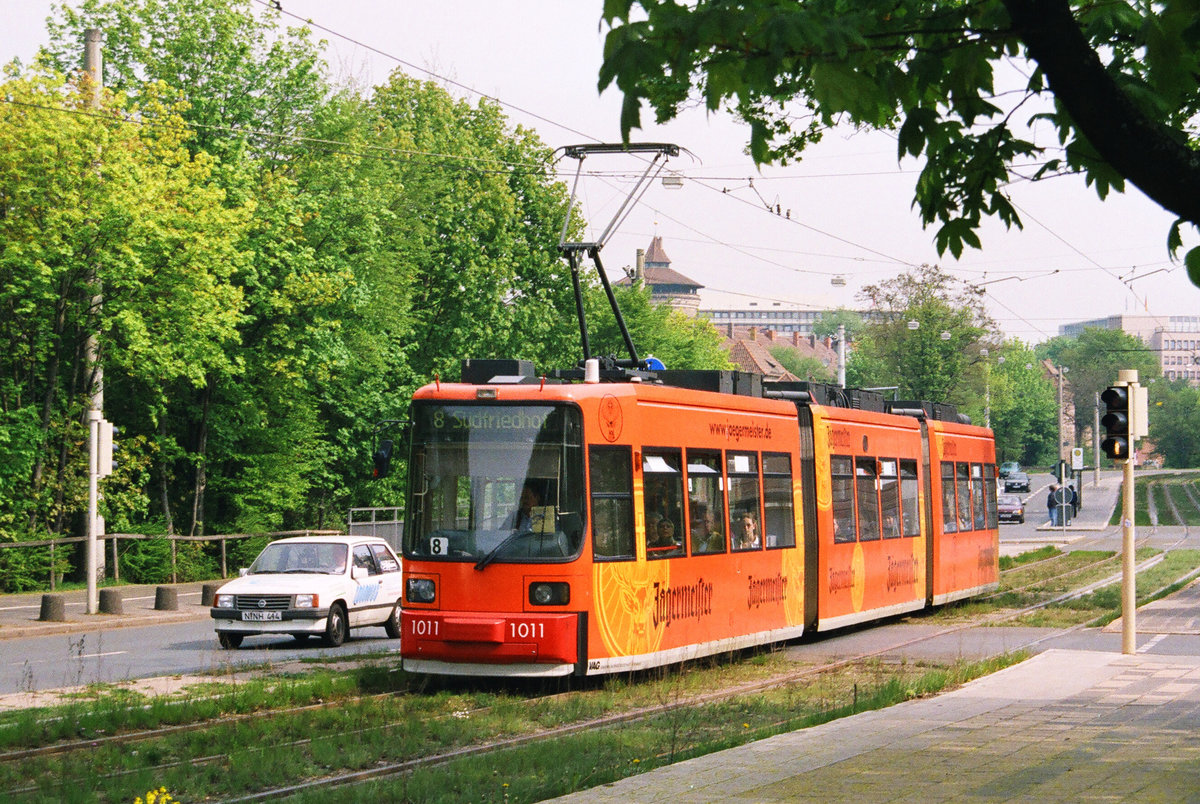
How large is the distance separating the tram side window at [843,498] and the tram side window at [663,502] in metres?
4.59

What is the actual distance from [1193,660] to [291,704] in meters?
9.49

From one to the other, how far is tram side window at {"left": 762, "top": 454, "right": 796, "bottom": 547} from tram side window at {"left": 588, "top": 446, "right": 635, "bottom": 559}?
11.0 feet

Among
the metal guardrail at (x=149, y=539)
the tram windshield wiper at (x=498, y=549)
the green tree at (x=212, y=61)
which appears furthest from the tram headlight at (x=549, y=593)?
the green tree at (x=212, y=61)

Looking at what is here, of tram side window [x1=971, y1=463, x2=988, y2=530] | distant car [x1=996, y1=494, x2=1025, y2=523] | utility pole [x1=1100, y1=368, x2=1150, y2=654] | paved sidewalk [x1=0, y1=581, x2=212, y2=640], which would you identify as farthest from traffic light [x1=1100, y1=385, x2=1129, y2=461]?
distant car [x1=996, y1=494, x2=1025, y2=523]

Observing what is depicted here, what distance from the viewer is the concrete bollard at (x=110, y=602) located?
2709 centimetres

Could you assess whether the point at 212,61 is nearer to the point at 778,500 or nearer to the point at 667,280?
the point at 778,500

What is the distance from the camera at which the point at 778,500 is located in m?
18.3

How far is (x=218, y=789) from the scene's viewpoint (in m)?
9.55

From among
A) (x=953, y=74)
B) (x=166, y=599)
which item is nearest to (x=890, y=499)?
(x=166, y=599)

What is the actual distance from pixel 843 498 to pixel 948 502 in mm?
5581

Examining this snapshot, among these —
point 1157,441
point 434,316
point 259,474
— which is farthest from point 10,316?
point 1157,441

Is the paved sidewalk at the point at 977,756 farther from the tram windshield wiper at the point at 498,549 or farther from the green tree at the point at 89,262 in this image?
the green tree at the point at 89,262

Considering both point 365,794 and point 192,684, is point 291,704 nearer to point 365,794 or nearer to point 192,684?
point 192,684

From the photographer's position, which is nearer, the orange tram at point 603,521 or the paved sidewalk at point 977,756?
the paved sidewalk at point 977,756
